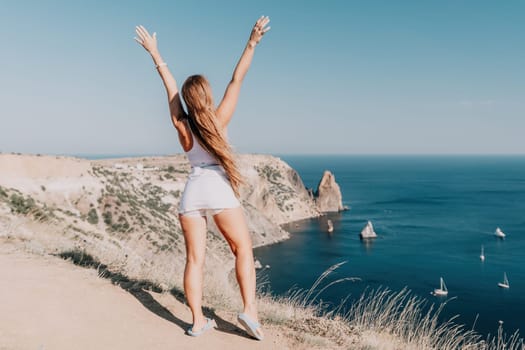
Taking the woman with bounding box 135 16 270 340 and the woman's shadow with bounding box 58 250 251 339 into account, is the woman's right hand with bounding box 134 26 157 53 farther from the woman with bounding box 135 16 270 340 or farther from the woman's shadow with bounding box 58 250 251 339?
the woman's shadow with bounding box 58 250 251 339

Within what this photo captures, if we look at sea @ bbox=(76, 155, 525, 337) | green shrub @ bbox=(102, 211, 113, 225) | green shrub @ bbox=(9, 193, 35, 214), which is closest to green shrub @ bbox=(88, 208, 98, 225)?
green shrub @ bbox=(102, 211, 113, 225)

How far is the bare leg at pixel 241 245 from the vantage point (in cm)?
366

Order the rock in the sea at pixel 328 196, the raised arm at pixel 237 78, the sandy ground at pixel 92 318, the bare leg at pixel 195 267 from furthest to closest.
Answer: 1. the rock in the sea at pixel 328 196
2. the bare leg at pixel 195 267
3. the raised arm at pixel 237 78
4. the sandy ground at pixel 92 318

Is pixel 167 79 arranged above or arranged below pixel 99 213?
above

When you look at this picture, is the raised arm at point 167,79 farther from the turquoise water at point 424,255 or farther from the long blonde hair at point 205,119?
the turquoise water at point 424,255

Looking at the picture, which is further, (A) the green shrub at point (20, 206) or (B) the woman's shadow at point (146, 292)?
(A) the green shrub at point (20, 206)

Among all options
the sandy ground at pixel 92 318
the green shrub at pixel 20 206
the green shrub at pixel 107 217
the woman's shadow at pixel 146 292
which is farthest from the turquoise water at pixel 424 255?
the sandy ground at pixel 92 318

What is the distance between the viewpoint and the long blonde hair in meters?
3.52

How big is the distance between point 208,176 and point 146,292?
2.35 meters

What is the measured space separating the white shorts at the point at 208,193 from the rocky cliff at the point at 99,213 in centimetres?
26

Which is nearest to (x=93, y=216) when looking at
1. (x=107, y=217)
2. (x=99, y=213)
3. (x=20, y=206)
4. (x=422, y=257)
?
(x=107, y=217)

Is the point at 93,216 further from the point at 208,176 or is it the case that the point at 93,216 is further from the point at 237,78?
the point at 237,78

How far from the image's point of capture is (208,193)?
3594mm

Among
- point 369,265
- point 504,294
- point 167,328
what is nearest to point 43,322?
point 167,328
